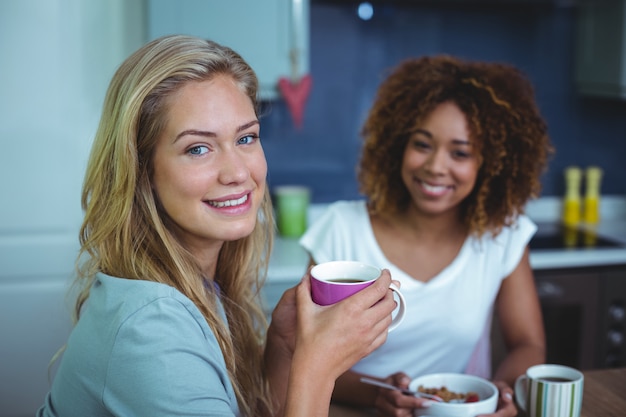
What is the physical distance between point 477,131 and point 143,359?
3.40ft

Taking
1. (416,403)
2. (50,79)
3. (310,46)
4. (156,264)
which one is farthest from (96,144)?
(310,46)

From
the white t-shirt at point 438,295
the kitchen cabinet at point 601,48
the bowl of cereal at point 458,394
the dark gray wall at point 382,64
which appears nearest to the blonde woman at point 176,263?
the bowl of cereal at point 458,394

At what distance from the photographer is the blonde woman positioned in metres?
1.06

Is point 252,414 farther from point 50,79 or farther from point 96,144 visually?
point 50,79

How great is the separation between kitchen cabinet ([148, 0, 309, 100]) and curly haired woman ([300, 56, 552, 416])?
0.79 metres

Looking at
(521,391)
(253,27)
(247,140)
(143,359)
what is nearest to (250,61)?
(253,27)

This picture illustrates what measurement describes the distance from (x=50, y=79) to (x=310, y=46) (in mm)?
970

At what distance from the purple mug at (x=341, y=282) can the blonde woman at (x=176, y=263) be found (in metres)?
0.02

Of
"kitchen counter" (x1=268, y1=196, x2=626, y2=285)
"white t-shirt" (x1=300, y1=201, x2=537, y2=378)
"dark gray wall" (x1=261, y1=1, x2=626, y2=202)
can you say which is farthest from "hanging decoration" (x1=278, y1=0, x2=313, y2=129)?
"white t-shirt" (x1=300, y1=201, x2=537, y2=378)

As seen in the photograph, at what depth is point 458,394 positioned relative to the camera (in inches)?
54.3

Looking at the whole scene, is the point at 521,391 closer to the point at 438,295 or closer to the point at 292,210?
the point at 438,295

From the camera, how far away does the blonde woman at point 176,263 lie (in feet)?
3.49

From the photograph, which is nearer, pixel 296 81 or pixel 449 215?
pixel 449 215

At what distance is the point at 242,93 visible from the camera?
4.31ft
